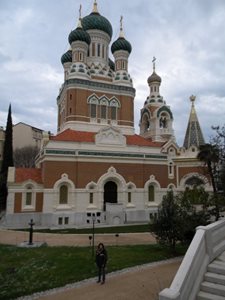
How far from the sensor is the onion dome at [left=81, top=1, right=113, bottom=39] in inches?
1428

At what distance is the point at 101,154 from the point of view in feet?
95.4

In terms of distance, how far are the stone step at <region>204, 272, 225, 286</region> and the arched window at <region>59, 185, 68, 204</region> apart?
2110 cm

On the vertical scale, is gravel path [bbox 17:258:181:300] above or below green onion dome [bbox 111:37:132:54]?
below

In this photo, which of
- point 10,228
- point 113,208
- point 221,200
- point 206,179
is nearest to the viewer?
point 221,200

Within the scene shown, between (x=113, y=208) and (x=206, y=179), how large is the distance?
13312mm

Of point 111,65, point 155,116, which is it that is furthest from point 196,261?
point 111,65

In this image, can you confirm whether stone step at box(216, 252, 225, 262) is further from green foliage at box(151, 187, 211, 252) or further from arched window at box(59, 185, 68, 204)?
arched window at box(59, 185, 68, 204)

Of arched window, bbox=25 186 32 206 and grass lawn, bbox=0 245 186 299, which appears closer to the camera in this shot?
grass lawn, bbox=0 245 186 299

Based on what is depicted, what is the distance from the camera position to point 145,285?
9555 millimetres

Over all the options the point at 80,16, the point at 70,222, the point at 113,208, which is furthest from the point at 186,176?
the point at 80,16

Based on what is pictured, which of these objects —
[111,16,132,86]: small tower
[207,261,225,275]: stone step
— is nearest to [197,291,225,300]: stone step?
[207,261,225,275]: stone step

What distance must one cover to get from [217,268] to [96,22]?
34.8 meters

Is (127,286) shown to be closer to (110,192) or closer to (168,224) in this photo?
(168,224)

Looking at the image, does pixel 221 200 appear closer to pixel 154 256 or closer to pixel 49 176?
pixel 154 256
